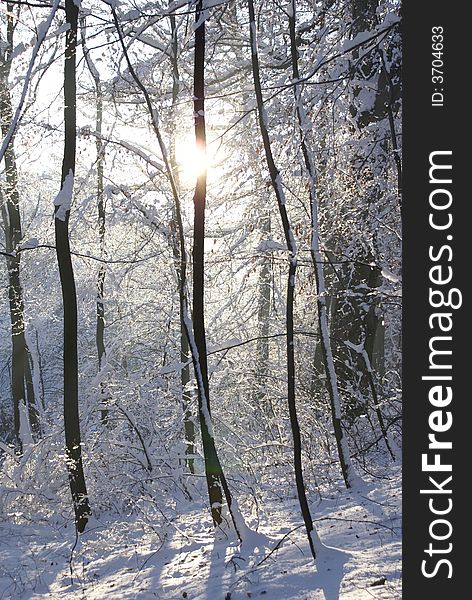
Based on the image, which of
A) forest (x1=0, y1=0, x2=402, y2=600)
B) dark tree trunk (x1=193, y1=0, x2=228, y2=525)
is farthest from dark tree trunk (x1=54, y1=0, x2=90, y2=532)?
dark tree trunk (x1=193, y1=0, x2=228, y2=525)

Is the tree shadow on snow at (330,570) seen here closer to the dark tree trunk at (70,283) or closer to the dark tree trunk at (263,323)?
the dark tree trunk at (70,283)

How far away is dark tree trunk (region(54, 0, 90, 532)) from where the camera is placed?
736cm

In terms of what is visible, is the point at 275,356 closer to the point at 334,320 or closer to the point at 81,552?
the point at 334,320

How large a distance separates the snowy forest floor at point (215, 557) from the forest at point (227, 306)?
26 mm

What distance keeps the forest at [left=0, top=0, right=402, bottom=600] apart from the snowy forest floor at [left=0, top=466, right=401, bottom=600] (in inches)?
1.0

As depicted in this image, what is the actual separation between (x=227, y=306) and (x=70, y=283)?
5140 millimetres

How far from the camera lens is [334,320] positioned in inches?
395

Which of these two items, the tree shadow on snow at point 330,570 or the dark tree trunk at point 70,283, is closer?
the tree shadow on snow at point 330,570

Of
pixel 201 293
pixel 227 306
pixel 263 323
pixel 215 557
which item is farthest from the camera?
pixel 263 323

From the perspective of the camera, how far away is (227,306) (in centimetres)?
1241

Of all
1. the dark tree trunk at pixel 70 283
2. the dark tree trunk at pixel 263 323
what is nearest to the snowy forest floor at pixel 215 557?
the dark tree trunk at pixel 70 283

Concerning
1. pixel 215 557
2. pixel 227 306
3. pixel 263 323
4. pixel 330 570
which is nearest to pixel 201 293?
pixel 215 557

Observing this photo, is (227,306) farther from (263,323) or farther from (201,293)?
(201,293)

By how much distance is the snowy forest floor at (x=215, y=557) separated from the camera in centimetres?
419
